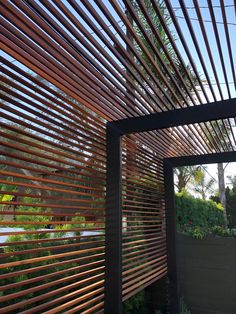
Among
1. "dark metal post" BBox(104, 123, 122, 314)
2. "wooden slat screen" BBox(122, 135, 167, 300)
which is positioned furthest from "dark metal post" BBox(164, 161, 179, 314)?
"dark metal post" BBox(104, 123, 122, 314)

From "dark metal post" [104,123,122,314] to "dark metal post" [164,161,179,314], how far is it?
2.40 m

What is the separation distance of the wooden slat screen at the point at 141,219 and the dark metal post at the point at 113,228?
1.70 ft

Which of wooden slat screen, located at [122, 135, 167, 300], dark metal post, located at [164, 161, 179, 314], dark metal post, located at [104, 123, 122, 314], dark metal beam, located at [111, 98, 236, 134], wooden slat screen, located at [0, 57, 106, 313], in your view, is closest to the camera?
wooden slat screen, located at [0, 57, 106, 313]

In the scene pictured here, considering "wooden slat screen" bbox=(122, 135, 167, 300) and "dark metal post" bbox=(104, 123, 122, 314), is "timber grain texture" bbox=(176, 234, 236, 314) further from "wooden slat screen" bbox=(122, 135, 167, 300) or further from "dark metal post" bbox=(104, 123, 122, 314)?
"dark metal post" bbox=(104, 123, 122, 314)

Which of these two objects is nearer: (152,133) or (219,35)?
(219,35)

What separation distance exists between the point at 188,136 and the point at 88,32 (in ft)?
9.32

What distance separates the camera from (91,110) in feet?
10.5

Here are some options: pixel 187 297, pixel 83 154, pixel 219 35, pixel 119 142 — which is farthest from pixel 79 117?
pixel 187 297

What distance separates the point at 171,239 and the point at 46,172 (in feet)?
11.9

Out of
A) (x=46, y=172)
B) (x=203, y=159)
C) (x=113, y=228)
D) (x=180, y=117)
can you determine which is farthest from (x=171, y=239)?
(x=46, y=172)

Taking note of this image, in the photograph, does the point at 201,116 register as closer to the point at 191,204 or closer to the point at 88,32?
the point at 88,32

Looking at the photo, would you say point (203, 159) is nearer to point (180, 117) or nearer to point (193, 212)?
point (193, 212)

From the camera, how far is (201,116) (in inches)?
120

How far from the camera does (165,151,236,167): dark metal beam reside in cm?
520
